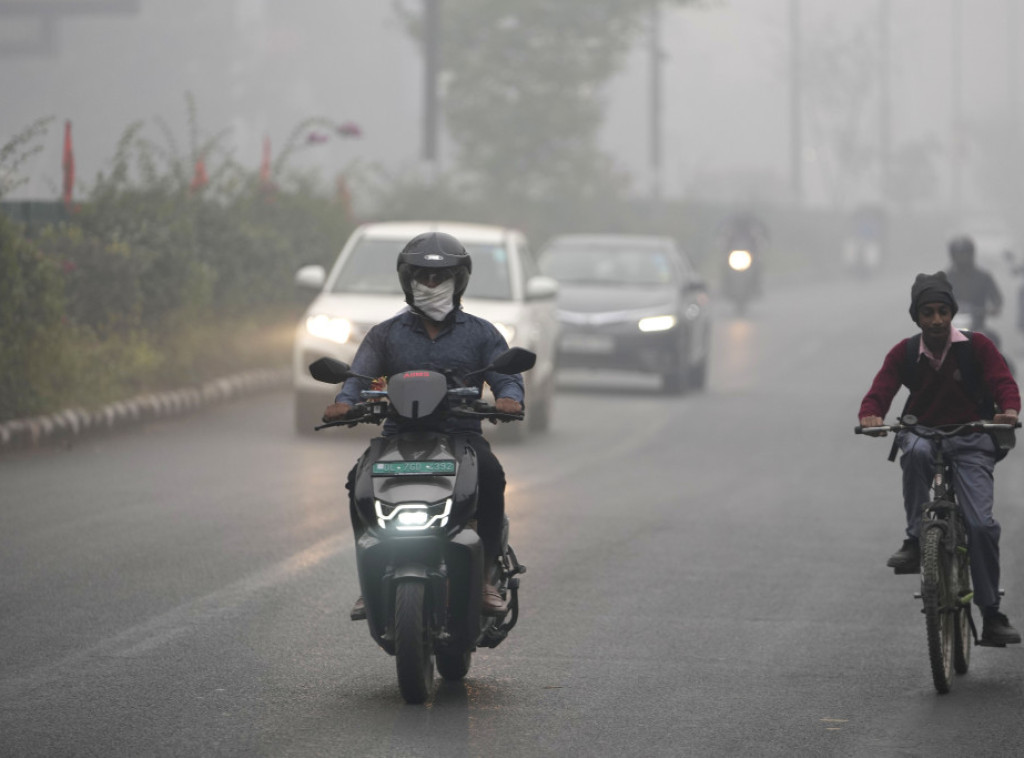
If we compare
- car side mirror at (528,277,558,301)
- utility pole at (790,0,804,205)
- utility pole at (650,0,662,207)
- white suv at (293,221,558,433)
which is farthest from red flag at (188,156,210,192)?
utility pole at (790,0,804,205)

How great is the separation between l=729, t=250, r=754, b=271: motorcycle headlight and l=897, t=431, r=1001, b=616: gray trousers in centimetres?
3163

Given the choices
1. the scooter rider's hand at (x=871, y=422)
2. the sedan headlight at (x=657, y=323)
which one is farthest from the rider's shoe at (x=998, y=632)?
the sedan headlight at (x=657, y=323)

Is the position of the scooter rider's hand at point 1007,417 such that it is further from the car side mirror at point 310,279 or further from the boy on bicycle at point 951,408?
the car side mirror at point 310,279

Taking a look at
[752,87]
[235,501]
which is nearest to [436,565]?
[235,501]

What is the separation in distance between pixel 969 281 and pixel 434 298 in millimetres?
11178

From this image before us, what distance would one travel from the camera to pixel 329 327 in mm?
17234

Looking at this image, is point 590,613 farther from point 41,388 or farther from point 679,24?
point 679,24

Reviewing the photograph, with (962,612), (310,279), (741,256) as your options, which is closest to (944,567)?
(962,612)

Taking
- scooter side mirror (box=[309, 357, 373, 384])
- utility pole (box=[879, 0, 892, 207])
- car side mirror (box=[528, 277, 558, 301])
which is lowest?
scooter side mirror (box=[309, 357, 373, 384])

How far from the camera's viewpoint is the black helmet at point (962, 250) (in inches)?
694

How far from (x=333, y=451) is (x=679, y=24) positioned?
10895cm

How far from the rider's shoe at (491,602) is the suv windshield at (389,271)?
1038cm

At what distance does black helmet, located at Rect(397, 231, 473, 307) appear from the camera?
7.39 m

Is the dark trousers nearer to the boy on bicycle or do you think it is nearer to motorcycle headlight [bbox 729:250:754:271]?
the boy on bicycle
